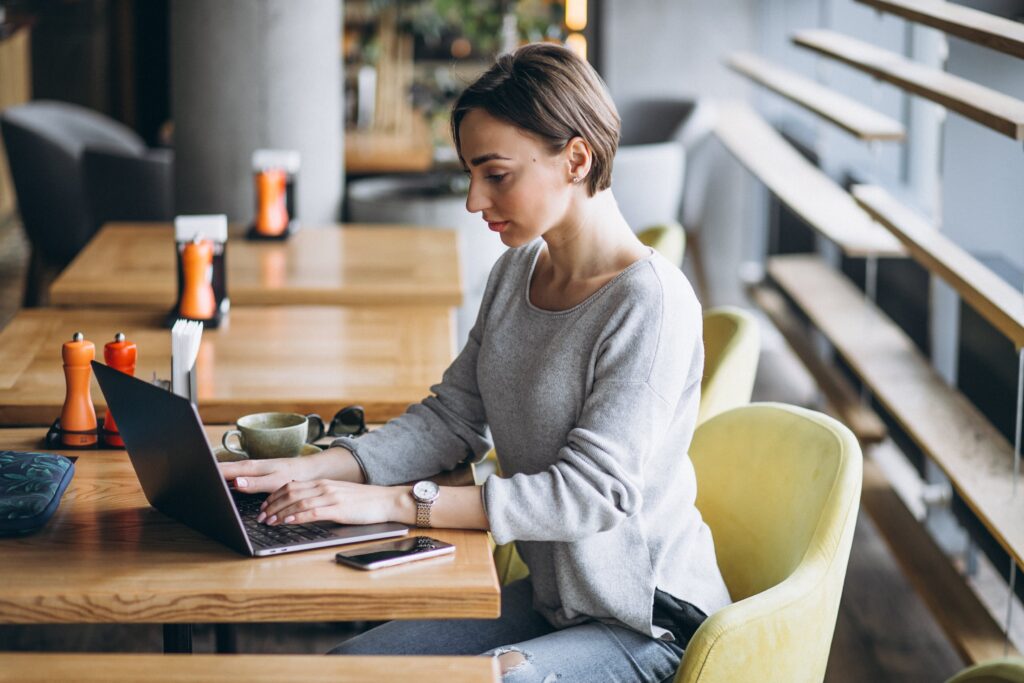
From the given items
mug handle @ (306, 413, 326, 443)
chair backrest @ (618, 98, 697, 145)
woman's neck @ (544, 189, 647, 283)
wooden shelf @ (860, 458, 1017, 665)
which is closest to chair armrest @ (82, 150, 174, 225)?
chair backrest @ (618, 98, 697, 145)

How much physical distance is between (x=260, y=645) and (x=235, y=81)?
2055mm

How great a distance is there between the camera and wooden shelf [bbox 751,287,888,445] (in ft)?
11.9

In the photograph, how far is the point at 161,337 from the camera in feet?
8.90

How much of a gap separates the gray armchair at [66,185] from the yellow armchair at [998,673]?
15.0 ft

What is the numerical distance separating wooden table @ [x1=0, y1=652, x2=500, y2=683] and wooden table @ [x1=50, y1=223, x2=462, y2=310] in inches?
67.9

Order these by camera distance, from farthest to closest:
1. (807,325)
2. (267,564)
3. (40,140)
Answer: (40,140) → (807,325) → (267,564)

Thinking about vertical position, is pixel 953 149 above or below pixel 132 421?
above

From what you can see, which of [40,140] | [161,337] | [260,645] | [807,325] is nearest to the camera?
[161,337]

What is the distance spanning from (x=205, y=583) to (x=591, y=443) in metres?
0.53

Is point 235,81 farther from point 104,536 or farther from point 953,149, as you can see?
point 104,536

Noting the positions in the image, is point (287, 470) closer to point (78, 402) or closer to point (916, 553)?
point (78, 402)

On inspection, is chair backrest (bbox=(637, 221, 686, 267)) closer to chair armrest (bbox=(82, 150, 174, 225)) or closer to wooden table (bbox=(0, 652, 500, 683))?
wooden table (bbox=(0, 652, 500, 683))

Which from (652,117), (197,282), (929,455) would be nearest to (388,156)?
(652,117)

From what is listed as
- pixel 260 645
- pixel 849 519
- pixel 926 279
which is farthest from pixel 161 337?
pixel 926 279
